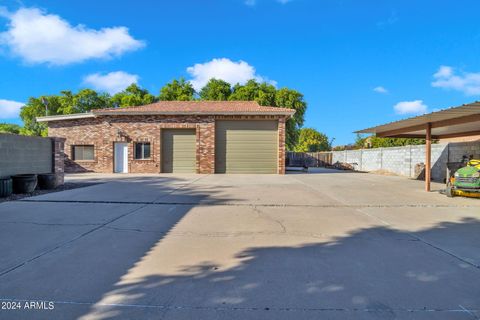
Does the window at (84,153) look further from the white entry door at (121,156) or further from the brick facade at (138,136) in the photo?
the white entry door at (121,156)

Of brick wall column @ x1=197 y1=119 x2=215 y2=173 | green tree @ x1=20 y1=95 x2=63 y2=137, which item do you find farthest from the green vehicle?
green tree @ x1=20 y1=95 x2=63 y2=137

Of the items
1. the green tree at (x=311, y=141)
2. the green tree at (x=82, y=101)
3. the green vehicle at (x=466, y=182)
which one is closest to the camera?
the green vehicle at (x=466, y=182)

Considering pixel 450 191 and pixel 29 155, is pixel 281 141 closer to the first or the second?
pixel 450 191

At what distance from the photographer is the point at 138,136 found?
19125 mm

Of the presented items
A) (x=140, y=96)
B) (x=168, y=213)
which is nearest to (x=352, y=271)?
(x=168, y=213)

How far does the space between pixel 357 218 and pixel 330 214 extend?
614 mm

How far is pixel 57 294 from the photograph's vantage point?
2.73 meters

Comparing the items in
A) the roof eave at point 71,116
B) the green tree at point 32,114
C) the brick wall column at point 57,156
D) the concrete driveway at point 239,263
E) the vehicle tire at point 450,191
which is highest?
the green tree at point 32,114

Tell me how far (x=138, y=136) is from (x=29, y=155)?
8935 mm

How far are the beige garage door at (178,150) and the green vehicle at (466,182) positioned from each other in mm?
14318

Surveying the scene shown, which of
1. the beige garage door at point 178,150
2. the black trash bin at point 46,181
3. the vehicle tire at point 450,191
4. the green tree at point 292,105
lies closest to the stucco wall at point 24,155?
the black trash bin at point 46,181

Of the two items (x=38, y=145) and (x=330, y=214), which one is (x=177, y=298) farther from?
(x=38, y=145)

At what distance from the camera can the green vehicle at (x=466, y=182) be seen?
878 cm

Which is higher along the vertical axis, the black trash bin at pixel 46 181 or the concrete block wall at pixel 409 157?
the concrete block wall at pixel 409 157
